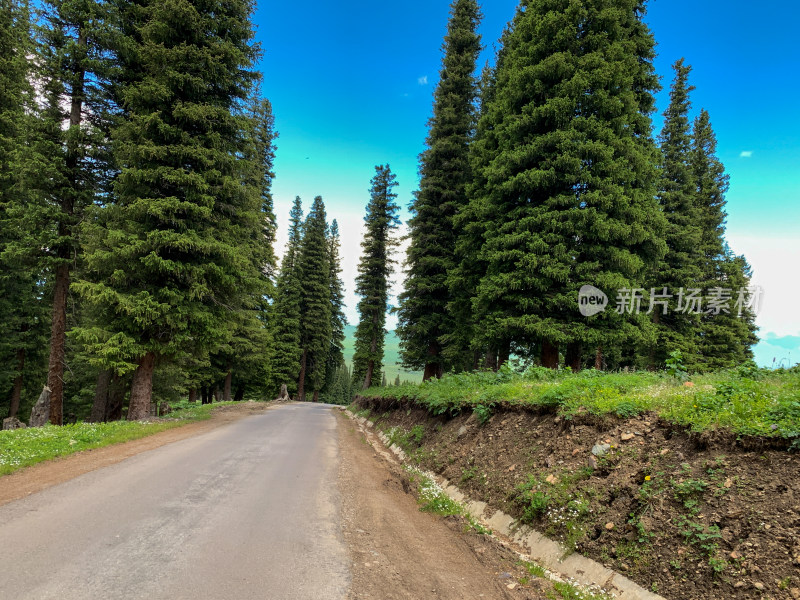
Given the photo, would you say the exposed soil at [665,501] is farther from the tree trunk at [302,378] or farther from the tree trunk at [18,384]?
the tree trunk at [302,378]

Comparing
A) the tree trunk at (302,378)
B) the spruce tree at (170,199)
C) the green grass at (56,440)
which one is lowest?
the tree trunk at (302,378)

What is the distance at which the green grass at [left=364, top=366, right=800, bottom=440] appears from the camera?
396 centimetres

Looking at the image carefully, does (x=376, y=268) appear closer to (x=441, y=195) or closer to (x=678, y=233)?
(x=441, y=195)

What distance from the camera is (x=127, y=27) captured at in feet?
46.1

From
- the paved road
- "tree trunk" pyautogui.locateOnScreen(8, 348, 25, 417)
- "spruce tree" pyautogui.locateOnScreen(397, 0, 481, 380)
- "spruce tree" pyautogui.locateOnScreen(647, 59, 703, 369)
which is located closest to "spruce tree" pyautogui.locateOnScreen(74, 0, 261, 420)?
the paved road

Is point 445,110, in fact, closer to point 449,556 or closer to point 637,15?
point 637,15

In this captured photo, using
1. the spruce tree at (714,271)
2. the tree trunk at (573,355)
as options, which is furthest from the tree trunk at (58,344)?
the spruce tree at (714,271)

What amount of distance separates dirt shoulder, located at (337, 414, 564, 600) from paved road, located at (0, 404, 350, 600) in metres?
0.26

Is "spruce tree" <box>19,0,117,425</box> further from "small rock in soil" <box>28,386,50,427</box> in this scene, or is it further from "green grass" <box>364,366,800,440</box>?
"green grass" <box>364,366,800,440</box>

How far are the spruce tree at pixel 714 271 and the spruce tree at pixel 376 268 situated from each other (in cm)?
2095

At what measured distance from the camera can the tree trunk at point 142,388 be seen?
43.4ft

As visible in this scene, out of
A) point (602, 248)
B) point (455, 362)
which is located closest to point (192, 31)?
point (602, 248)

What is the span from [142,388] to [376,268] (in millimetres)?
20104

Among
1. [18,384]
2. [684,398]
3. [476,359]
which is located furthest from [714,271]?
[18,384]
